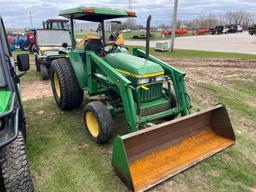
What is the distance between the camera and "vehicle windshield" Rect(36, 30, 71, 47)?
9195mm

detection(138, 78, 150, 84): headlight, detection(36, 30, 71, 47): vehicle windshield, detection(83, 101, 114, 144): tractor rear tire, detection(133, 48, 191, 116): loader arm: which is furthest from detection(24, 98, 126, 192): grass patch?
detection(36, 30, 71, 47): vehicle windshield

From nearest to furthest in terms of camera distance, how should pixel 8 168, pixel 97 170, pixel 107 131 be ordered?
pixel 8 168 → pixel 97 170 → pixel 107 131

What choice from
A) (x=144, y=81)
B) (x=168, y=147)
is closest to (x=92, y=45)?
(x=144, y=81)

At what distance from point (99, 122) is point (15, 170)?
4.58ft

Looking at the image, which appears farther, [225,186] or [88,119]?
[88,119]

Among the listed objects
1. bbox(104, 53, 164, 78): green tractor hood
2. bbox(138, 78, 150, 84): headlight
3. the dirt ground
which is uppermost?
bbox(104, 53, 164, 78): green tractor hood

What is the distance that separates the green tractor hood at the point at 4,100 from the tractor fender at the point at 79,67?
1919 mm

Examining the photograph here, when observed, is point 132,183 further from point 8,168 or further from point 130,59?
point 130,59

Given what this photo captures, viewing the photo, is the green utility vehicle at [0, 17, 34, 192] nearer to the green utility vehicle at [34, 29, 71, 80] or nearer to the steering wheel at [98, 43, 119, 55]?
the steering wheel at [98, 43, 119, 55]

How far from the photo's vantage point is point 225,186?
9.34ft

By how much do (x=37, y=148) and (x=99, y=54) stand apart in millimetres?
2008

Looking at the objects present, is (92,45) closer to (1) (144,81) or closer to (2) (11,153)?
(1) (144,81)

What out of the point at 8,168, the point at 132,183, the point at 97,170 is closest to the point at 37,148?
the point at 97,170

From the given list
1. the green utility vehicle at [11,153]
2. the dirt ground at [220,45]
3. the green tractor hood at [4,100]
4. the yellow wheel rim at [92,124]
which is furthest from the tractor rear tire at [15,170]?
the dirt ground at [220,45]
